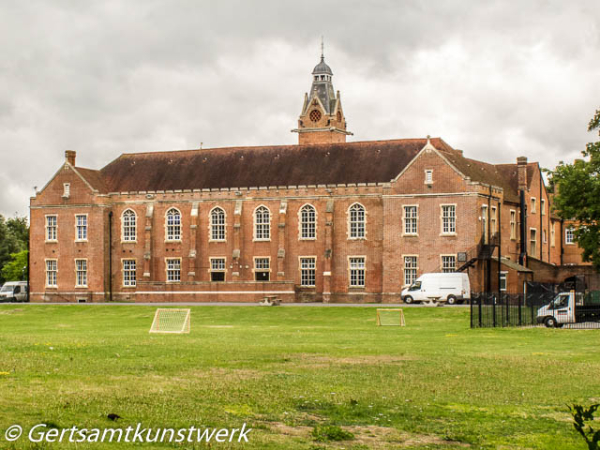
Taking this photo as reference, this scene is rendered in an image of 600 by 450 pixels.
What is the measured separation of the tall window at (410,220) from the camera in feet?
226

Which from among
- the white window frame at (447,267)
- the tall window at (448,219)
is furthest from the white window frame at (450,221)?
the white window frame at (447,267)

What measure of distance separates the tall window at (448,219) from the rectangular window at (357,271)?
6916mm

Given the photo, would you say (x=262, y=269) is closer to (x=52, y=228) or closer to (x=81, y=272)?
(x=81, y=272)

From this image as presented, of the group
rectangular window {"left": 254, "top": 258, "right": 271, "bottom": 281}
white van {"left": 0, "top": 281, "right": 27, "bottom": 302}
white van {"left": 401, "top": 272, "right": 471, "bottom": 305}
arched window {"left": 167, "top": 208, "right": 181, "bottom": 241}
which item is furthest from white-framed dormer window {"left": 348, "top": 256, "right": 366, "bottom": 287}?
white van {"left": 0, "top": 281, "right": 27, "bottom": 302}

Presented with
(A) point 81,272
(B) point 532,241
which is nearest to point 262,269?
(A) point 81,272

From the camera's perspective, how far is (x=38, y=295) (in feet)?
260

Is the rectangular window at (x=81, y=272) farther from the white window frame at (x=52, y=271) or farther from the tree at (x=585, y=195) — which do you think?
the tree at (x=585, y=195)

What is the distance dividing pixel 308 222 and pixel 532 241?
19625 millimetres

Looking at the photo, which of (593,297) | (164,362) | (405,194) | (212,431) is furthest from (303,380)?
(405,194)

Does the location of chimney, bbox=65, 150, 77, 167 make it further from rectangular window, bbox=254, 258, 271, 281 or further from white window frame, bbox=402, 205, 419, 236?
white window frame, bbox=402, 205, 419, 236

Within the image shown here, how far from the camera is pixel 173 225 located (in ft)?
251

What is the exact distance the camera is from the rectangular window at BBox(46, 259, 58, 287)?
260ft

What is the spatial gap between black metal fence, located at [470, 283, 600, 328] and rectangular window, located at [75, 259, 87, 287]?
43049 millimetres

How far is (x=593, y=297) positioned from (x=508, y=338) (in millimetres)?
26322
